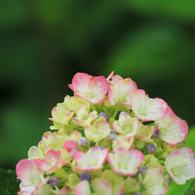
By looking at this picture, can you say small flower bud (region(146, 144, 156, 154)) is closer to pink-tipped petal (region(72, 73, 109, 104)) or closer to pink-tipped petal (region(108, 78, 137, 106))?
pink-tipped petal (region(108, 78, 137, 106))

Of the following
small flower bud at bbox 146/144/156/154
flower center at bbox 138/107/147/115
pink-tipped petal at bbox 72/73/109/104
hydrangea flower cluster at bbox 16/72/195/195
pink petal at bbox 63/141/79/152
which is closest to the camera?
hydrangea flower cluster at bbox 16/72/195/195

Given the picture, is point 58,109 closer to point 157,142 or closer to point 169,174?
point 157,142

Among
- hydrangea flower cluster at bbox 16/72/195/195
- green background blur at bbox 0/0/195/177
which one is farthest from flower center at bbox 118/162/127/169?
green background blur at bbox 0/0/195/177

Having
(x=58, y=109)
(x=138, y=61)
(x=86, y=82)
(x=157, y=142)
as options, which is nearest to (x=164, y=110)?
(x=157, y=142)

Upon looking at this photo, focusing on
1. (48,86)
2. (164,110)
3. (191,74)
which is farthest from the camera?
(48,86)

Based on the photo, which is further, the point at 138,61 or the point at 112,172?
the point at 138,61

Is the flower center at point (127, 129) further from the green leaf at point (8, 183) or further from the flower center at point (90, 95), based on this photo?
the green leaf at point (8, 183)
